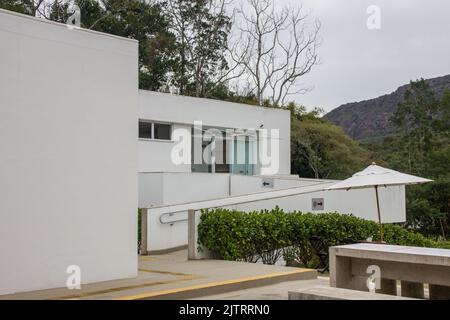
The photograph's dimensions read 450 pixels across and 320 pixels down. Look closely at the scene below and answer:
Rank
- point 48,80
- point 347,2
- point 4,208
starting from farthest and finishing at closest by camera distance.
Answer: point 347,2, point 48,80, point 4,208

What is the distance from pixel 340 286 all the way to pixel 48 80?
5520mm

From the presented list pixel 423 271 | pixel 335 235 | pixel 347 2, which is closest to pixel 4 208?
pixel 423 271

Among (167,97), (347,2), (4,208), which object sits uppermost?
(347,2)

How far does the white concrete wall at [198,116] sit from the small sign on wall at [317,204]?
→ 6.58 metres

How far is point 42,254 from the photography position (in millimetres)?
9711

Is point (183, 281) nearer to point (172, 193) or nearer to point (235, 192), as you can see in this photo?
point (172, 193)

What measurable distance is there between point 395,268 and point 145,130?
15.9m

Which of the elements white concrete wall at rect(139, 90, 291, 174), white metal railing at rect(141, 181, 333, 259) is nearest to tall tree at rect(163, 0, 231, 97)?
white concrete wall at rect(139, 90, 291, 174)

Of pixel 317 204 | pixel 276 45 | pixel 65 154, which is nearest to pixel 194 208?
pixel 317 204

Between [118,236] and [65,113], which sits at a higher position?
[65,113]

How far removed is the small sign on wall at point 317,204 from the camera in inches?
742

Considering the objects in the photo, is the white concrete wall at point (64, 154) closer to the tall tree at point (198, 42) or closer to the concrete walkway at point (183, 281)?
the concrete walkway at point (183, 281)
